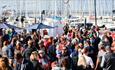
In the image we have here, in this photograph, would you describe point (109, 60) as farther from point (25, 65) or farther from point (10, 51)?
point (10, 51)

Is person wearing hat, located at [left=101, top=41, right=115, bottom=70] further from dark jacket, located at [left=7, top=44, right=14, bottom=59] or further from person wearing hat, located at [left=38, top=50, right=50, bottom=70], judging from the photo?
dark jacket, located at [left=7, top=44, right=14, bottom=59]

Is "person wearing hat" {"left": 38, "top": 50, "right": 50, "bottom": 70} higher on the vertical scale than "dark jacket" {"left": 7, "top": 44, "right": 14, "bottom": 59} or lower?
higher

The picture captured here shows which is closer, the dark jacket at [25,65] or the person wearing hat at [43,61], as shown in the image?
the dark jacket at [25,65]

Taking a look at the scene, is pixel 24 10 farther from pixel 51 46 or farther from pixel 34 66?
pixel 34 66

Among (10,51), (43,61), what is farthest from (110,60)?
(10,51)

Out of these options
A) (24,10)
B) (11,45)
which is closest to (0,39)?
(11,45)

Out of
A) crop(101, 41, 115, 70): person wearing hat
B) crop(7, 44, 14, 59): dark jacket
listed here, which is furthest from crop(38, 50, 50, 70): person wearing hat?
crop(7, 44, 14, 59): dark jacket

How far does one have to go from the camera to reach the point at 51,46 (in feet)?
53.8

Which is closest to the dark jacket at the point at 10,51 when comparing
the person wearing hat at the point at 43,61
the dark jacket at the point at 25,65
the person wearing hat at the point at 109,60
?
the person wearing hat at the point at 43,61

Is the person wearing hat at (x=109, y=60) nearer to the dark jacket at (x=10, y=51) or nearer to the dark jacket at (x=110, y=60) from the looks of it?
the dark jacket at (x=110, y=60)

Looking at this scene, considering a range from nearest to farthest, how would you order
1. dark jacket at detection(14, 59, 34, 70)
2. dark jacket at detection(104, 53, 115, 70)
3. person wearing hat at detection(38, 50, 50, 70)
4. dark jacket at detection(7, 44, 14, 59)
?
dark jacket at detection(14, 59, 34, 70) < person wearing hat at detection(38, 50, 50, 70) < dark jacket at detection(104, 53, 115, 70) < dark jacket at detection(7, 44, 14, 59)

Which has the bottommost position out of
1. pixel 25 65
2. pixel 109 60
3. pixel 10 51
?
pixel 10 51

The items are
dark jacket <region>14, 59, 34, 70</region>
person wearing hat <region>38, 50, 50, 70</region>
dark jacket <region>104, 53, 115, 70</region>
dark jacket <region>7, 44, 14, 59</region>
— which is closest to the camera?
dark jacket <region>14, 59, 34, 70</region>

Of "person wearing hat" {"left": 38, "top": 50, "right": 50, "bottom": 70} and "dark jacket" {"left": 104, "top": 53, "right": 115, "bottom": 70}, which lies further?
"dark jacket" {"left": 104, "top": 53, "right": 115, "bottom": 70}
